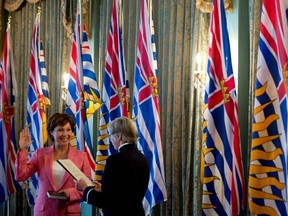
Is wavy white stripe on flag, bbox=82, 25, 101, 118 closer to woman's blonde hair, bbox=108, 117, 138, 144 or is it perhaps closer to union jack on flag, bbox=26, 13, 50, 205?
union jack on flag, bbox=26, 13, 50, 205

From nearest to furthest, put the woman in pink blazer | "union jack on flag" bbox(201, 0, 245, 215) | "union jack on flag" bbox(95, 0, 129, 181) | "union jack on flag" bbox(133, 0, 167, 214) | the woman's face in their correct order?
"union jack on flag" bbox(201, 0, 245, 215), the woman in pink blazer, the woman's face, "union jack on flag" bbox(133, 0, 167, 214), "union jack on flag" bbox(95, 0, 129, 181)

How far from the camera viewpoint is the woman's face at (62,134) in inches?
170

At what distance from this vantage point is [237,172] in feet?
12.9

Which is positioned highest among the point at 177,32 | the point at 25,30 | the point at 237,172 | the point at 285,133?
the point at 25,30

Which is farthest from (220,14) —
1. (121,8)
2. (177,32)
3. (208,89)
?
(121,8)

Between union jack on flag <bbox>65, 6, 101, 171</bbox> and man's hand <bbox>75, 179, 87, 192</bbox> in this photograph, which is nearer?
man's hand <bbox>75, 179, 87, 192</bbox>

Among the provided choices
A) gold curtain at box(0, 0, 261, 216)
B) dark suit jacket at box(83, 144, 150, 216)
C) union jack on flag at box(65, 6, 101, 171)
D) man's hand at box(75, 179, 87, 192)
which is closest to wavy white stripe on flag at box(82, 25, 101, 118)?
union jack on flag at box(65, 6, 101, 171)

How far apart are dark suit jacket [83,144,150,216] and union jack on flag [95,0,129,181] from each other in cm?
182

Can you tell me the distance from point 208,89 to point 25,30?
4.39 metres

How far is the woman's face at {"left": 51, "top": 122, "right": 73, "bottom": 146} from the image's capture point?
4320mm

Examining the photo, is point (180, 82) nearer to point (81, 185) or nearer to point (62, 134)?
point (62, 134)

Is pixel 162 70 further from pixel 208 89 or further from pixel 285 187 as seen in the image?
pixel 285 187

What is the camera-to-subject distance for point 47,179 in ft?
14.0

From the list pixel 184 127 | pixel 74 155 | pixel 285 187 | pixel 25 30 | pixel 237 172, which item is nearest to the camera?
pixel 285 187
